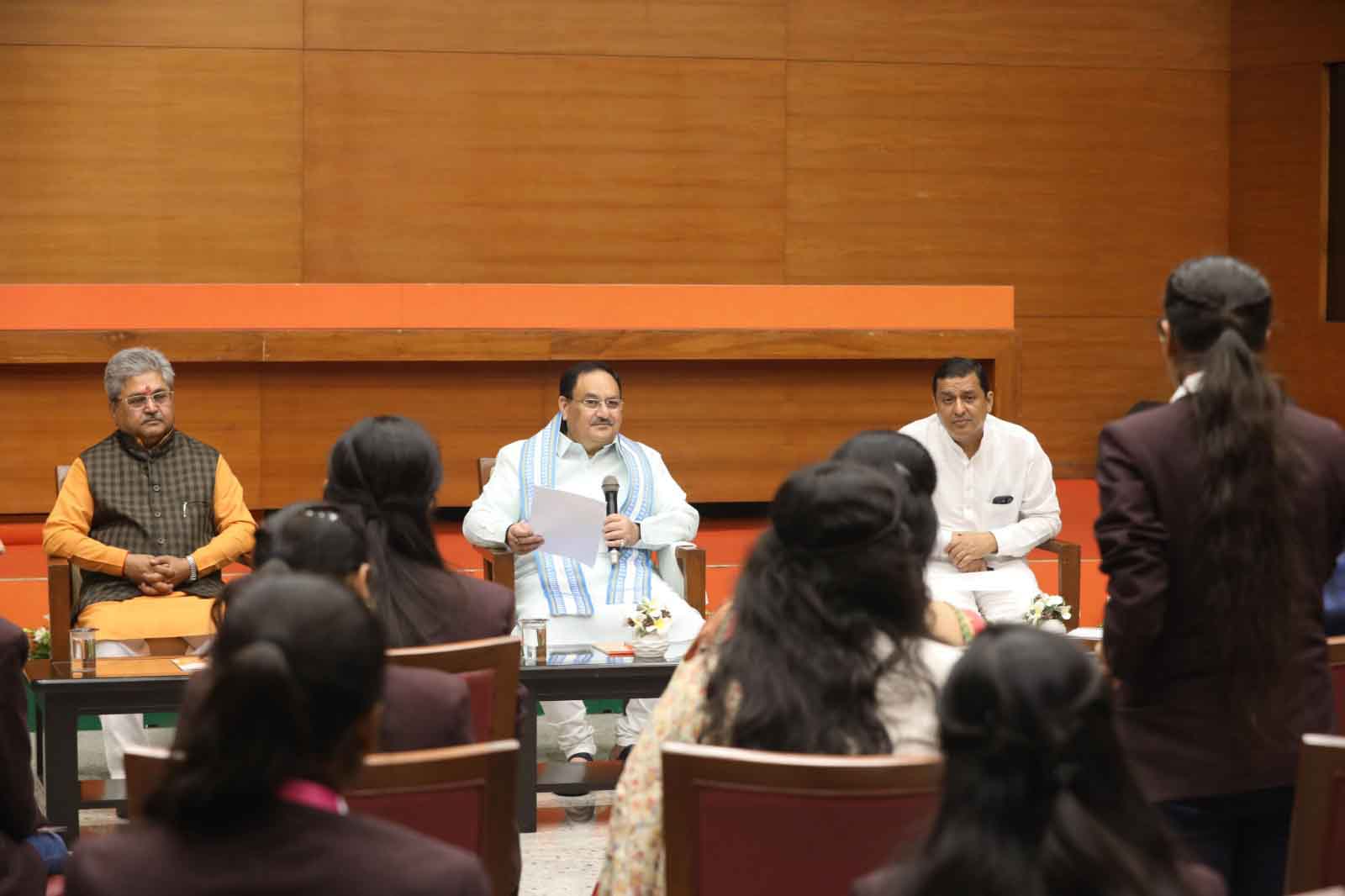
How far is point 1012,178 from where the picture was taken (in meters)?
9.54

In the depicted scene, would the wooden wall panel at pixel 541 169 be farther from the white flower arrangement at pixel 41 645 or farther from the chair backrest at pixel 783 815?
the chair backrest at pixel 783 815

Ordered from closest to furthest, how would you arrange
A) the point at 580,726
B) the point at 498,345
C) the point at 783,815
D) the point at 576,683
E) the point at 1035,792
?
the point at 1035,792 → the point at 783,815 → the point at 576,683 → the point at 580,726 → the point at 498,345

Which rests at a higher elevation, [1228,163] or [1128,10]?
[1128,10]

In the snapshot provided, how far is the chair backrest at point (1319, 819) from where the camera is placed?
6.37 ft

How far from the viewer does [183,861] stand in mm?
1378

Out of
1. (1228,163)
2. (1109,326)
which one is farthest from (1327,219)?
(1109,326)

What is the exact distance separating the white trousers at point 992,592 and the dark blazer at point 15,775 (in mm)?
3210

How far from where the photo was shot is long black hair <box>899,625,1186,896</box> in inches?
49.6

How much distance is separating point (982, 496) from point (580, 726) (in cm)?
162

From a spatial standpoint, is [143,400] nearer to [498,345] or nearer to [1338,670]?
[498,345]

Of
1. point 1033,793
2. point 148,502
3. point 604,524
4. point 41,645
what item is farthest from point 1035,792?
point 148,502

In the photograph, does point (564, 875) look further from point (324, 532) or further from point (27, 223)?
point (27, 223)

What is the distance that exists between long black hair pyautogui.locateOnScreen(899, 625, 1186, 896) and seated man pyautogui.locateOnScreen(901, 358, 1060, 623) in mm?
3849

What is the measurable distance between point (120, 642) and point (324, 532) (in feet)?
7.95
